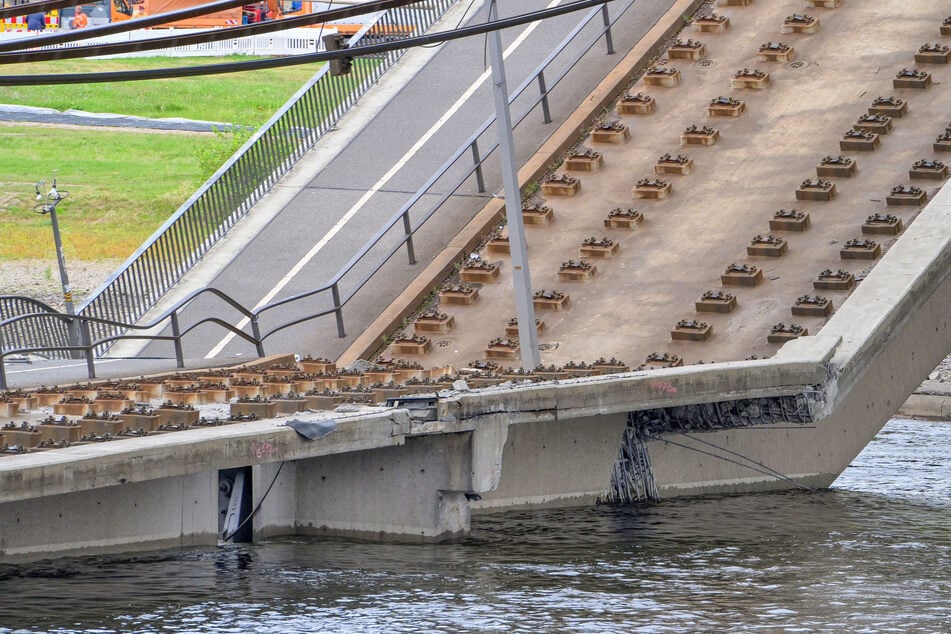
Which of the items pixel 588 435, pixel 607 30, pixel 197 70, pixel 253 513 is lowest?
pixel 253 513

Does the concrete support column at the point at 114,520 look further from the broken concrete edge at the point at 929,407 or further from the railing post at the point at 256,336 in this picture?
the broken concrete edge at the point at 929,407

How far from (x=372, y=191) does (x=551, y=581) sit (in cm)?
1381

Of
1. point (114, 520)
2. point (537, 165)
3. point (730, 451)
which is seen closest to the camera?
point (114, 520)

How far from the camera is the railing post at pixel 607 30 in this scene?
32031mm

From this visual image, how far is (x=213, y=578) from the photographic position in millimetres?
16750

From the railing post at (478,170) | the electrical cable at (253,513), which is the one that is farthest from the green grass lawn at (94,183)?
the electrical cable at (253,513)

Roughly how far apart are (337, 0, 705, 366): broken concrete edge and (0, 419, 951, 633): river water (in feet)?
21.1

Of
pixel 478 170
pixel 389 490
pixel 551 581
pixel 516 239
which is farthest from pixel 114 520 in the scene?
pixel 478 170

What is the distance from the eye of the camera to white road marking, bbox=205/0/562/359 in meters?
28.1

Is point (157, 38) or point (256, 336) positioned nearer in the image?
point (157, 38)

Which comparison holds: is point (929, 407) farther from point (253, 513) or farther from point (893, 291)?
point (253, 513)

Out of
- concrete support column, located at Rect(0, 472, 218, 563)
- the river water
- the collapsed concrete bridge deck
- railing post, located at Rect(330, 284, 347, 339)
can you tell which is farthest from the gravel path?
concrete support column, located at Rect(0, 472, 218, 563)

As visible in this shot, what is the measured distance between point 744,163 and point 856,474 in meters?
5.23

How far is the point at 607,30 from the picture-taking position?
3225 centimetres
